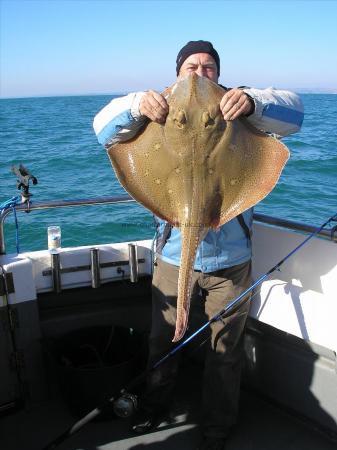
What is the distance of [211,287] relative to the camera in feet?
9.50

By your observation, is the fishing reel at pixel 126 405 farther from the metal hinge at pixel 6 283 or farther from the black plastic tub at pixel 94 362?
the metal hinge at pixel 6 283

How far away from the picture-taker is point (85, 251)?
362 cm

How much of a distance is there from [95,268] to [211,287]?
1.15 m

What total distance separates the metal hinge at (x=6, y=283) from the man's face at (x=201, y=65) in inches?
73.8

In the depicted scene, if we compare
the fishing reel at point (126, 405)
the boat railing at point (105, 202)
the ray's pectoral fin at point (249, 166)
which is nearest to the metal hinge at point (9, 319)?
the boat railing at point (105, 202)

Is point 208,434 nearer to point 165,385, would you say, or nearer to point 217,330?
point 165,385

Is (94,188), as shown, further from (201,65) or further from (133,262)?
(201,65)

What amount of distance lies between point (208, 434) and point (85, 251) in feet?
5.49

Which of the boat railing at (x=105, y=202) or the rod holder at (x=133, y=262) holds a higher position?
the boat railing at (x=105, y=202)

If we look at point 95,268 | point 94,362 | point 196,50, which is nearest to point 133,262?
point 95,268

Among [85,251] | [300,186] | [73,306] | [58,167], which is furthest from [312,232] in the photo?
[58,167]

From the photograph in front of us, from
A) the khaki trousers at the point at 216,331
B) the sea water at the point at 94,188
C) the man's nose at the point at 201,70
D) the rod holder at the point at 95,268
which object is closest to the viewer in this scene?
the man's nose at the point at 201,70

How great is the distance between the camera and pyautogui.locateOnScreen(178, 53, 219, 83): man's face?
266 centimetres

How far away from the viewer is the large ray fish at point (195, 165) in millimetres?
2137
